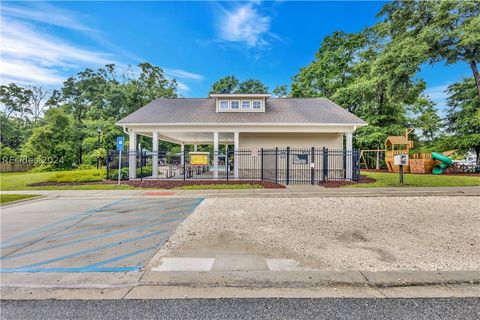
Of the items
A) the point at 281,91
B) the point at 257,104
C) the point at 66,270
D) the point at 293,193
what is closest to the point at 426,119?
the point at 281,91

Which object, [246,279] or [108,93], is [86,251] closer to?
[246,279]

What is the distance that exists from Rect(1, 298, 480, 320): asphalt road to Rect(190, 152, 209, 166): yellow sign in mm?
12959

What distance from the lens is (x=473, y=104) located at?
22234 mm

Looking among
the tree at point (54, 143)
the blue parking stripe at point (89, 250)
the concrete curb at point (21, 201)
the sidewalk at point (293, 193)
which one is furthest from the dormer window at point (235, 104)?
the tree at point (54, 143)

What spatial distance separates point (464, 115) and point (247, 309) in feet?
99.4

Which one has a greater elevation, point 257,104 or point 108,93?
point 108,93

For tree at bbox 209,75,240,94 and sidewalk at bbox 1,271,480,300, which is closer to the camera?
sidewalk at bbox 1,271,480,300

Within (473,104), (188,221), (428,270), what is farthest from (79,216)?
(473,104)

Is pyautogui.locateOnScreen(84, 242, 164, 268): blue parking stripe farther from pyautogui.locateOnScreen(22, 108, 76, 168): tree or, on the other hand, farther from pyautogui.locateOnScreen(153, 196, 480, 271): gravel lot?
pyautogui.locateOnScreen(22, 108, 76, 168): tree

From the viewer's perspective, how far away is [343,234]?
5.34 meters

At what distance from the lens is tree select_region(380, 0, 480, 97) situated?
57.2 feet

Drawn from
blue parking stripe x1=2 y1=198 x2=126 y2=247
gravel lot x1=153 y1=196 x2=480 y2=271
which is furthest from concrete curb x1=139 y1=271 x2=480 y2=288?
blue parking stripe x1=2 y1=198 x2=126 y2=247

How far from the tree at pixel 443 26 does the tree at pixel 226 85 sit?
31.5 meters

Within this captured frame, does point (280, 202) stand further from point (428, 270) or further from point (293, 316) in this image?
point (293, 316)
